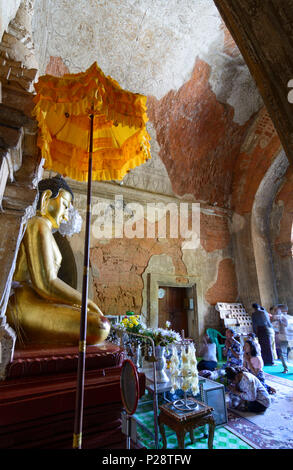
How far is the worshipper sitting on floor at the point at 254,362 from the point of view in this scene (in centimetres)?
402

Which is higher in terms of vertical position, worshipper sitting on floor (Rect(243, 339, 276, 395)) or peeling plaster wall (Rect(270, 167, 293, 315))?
peeling plaster wall (Rect(270, 167, 293, 315))

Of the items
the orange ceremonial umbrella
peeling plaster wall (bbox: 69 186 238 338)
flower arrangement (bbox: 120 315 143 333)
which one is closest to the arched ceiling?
peeling plaster wall (bbox: 69 186 238 338)

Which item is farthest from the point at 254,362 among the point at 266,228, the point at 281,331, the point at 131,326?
the point at 266,228

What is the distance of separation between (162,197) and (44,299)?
6100 millimetres

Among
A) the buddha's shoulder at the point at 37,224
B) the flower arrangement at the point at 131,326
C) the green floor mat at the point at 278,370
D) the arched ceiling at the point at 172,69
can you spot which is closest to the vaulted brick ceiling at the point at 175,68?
the arched ceiling at the point at 172,69

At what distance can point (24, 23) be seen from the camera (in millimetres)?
2055

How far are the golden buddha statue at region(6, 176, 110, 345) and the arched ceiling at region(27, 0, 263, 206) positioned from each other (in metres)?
3.67

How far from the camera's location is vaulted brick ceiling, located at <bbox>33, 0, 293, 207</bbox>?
5.41 meters

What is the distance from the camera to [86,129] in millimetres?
2643

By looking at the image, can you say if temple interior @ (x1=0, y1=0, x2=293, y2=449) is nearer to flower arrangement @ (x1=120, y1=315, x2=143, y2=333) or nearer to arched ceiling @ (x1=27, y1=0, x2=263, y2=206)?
arched ceiling @ (x1=27, y1=0, x2=263, y2=206)

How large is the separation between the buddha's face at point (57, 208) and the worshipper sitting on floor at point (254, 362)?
12.5ft

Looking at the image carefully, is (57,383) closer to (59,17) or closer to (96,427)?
(96,427)

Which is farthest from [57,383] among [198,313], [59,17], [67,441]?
[59,17]

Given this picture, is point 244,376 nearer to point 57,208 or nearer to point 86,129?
point 57,208
